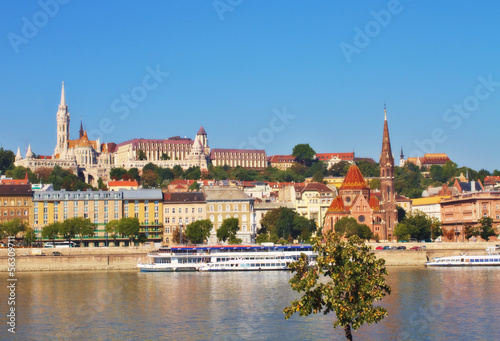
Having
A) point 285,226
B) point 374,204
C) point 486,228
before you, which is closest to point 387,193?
point 374,204

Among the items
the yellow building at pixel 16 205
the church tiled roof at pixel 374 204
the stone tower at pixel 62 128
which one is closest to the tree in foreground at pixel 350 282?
the yellow building at pixel 16 205

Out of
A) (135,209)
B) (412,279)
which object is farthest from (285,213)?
(412,279)

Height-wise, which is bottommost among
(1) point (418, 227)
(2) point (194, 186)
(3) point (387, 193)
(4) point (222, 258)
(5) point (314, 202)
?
(4) point (222, 258)

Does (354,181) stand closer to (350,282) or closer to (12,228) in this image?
(12,228)

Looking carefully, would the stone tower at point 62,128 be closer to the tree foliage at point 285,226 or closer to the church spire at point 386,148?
the tree foliage at point 285,226

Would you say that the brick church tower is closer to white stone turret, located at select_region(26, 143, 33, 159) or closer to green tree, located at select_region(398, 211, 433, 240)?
green tree, located at select_region(398, 211, 433, 240)

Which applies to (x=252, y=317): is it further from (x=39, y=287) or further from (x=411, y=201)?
(x=411, y=201)
